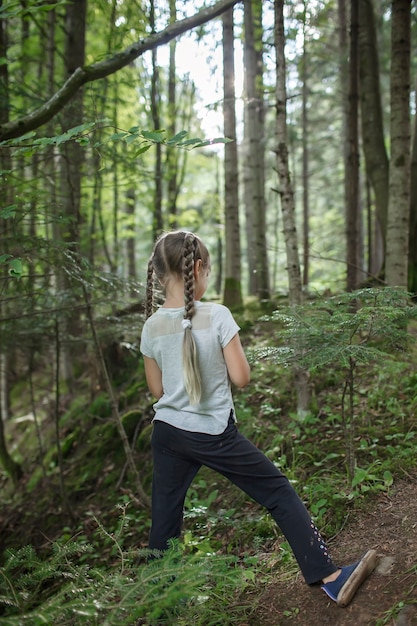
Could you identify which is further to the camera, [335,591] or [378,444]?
[378,444]

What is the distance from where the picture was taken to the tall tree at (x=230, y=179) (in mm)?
7930

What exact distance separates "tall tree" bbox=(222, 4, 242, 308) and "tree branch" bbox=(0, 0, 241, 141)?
11.8ft

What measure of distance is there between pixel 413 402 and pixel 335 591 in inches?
91.0

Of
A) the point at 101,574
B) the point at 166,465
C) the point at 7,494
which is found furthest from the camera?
the point at 7,494

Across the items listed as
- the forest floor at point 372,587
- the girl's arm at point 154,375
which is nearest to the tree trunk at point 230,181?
the forest floor at point 372,587

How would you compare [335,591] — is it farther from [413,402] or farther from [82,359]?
[82,359]

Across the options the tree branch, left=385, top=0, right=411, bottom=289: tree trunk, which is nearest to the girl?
the tree branch

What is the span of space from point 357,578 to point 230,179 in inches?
260

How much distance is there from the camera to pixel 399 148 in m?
5.41

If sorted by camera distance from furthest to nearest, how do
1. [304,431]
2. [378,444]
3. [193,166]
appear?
[193,166]
[304,431]
[378,444]

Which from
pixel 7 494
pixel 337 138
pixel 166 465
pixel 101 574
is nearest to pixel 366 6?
pixel 166 465

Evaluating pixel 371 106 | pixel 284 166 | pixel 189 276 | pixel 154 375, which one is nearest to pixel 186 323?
pixel 189 276

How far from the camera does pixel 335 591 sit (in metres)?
2.70

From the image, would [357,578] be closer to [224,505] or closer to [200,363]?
[200,363]
